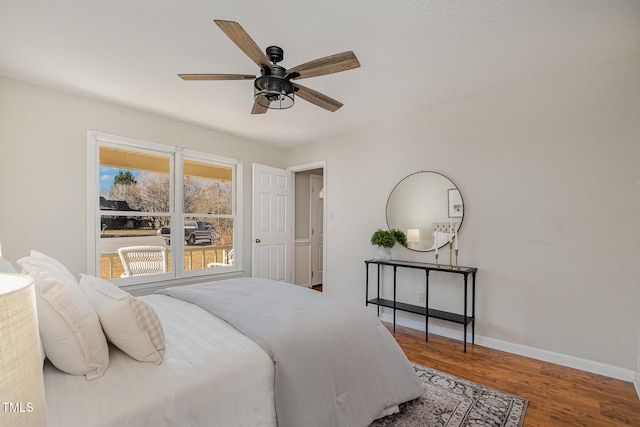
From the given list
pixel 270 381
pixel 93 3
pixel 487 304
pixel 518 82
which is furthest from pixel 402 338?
pixel 93 3

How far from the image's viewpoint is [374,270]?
4.05 m

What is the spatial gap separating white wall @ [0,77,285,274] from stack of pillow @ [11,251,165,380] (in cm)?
205

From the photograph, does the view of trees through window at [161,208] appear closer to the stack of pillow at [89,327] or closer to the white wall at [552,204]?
the stack of pillow at [89,327]

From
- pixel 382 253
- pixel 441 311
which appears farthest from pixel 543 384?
pixel 382 253

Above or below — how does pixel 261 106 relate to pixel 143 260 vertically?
above

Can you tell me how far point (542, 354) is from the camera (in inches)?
110

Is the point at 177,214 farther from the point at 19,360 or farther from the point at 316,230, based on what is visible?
the point at 19,360

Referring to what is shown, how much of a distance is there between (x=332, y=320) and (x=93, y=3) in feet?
7.87

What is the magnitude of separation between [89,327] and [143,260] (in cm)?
275

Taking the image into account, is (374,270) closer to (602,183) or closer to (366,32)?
(602,183)

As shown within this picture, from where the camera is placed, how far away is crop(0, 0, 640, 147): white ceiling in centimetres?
189

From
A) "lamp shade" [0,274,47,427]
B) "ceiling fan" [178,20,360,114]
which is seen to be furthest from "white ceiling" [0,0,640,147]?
"lamp shade" [0,274,47,427]

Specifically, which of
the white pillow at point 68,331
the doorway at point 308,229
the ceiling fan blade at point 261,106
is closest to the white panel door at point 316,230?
the doorway at point 308,229

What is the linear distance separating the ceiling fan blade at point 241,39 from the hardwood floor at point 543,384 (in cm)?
274
